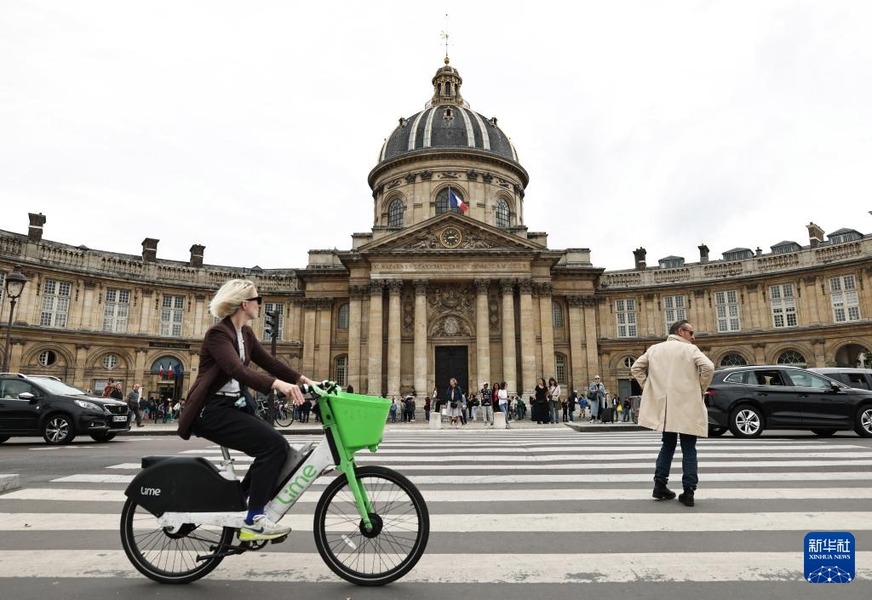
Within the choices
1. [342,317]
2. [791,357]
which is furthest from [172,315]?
[791,357]

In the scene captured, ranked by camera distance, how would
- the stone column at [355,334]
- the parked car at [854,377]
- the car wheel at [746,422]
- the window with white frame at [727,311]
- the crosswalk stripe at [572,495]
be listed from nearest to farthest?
the crosswalk stripe at [572,495]
the car wheel at [746,422]
the parked car at [854,377]
the stone column at [355,334]
the window with white frame at [727,311]

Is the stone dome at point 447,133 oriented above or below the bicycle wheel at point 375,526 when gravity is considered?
above

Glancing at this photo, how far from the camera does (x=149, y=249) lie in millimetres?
41000

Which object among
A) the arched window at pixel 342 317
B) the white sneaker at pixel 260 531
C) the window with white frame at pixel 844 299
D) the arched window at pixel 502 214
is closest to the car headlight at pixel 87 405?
the white sneaker at pixel 260 531

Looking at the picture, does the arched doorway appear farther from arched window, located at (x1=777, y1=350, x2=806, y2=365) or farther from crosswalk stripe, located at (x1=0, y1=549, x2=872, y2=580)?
arched window, located at (x1=777, y1=350, x2=806, y2=365)

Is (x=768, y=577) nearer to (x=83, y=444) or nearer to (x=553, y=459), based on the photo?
(x=553, y=459)

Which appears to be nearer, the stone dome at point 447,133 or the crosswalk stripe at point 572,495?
the crosswalk stripe at point 572,495

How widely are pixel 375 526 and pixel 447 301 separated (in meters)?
32.8

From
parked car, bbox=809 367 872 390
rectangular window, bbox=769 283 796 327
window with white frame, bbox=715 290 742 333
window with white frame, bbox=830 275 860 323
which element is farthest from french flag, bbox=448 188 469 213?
parked car, bbox=809 367 872 390

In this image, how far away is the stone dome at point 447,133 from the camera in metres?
44.6

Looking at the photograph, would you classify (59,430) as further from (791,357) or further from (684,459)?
(791,357)

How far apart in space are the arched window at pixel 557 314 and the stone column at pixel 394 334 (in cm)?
1173

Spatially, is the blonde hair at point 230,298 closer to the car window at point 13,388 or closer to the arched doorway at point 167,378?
Answer: the car window at point 13,388

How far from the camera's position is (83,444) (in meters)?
13.0
